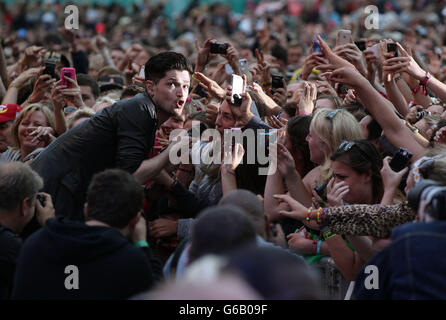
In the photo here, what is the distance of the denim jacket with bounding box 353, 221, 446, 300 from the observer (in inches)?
110

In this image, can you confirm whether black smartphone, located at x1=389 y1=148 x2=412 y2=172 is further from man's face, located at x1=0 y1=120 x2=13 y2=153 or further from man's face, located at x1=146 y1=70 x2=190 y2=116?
man's face, located at x1=0 y1=120 x2=13 y2=153

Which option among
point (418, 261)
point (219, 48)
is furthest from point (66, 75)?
point (418, 261)

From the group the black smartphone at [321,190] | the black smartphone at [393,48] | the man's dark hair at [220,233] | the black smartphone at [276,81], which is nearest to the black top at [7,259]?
the man's dark hair at [220,233]

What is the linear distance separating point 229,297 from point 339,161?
2522 millimetres

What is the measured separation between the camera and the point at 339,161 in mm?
4152

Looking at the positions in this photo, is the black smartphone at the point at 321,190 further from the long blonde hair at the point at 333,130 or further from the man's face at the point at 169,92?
the man's face at the point at 169,92

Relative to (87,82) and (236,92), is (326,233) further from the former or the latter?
(87,82)

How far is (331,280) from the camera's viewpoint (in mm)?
4117

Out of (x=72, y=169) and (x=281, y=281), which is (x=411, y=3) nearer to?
(x=72, y=169)

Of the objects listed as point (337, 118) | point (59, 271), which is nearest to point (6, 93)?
point (337, 118)

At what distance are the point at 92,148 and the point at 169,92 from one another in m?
0.60

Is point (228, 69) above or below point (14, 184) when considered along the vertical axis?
above

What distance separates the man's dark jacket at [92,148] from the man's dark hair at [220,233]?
158cm

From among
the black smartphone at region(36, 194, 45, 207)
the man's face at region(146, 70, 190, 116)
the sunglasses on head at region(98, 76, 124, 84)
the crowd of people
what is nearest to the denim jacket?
the crowd of people
